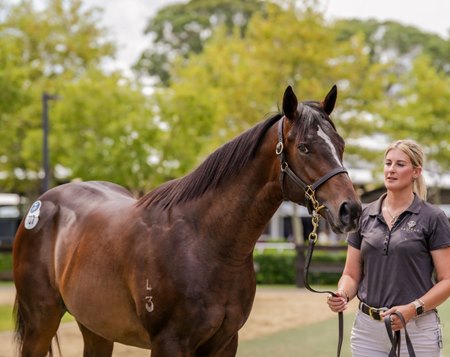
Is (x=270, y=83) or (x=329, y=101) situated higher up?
(x=329, y=101)

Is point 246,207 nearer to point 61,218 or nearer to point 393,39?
point 61,218

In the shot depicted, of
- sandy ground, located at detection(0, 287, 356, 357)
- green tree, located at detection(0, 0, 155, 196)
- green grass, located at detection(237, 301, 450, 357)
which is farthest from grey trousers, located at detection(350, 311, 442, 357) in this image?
green tree, located at detection(0, 0, 155, 196)

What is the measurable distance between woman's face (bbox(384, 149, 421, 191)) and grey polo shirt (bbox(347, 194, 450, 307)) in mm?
119

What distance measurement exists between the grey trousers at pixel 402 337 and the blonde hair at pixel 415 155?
627 mm

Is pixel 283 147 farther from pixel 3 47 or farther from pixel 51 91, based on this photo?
pixel 51 91

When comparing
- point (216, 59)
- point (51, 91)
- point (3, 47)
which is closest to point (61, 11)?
point (51, 91)

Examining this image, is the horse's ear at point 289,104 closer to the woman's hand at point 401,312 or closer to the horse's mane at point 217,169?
the horse's mane at point 217,169

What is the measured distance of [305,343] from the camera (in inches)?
385

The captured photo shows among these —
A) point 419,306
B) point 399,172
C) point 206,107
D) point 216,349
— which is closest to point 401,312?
point 419,306

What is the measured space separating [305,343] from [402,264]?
6.28m

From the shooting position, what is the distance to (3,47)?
1747cm

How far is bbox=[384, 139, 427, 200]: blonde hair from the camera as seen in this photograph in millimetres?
3836

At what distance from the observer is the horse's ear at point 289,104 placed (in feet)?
12.5

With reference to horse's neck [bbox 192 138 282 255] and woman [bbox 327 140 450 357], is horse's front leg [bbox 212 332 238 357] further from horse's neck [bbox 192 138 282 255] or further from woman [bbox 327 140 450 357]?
woman [bbox 327 140 450 357]
